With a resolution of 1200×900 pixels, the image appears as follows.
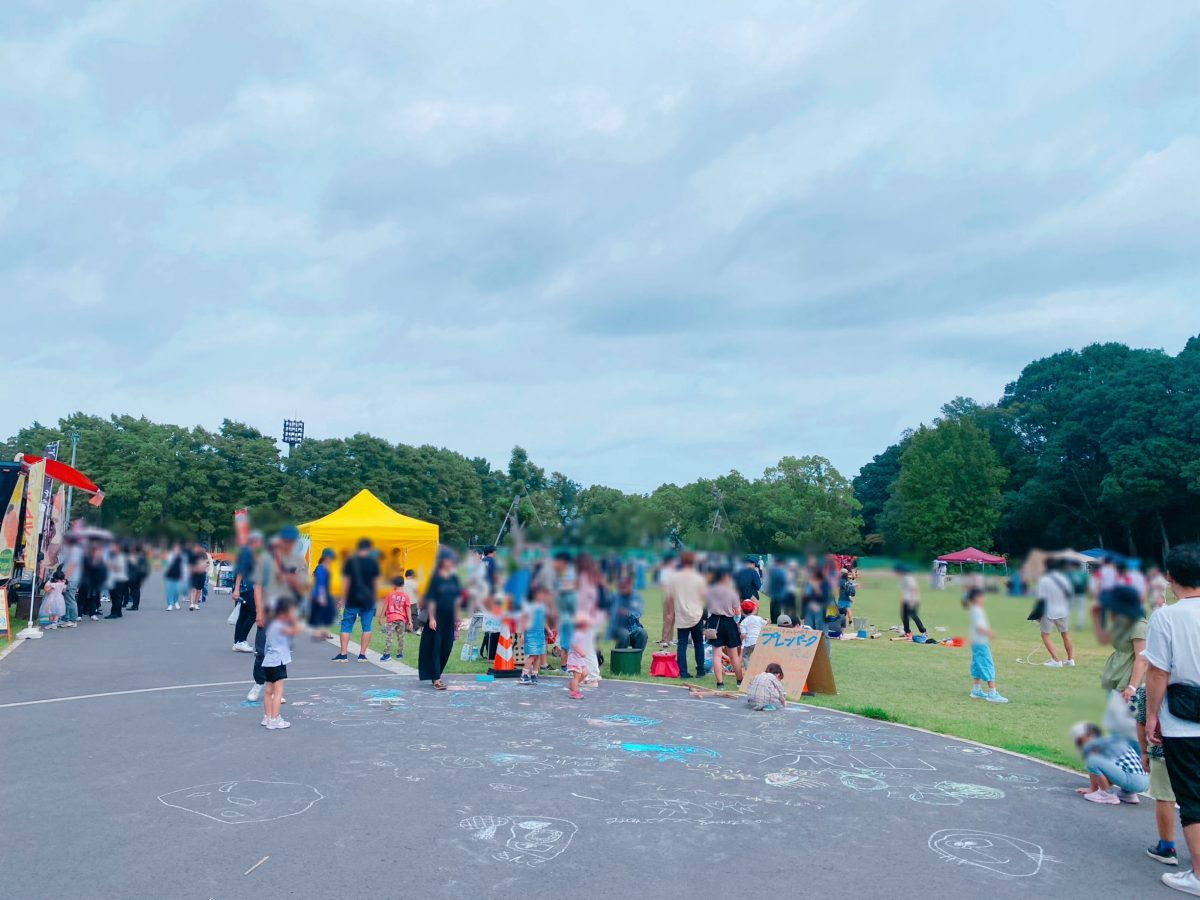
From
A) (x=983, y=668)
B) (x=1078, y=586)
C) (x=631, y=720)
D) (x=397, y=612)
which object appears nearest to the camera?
(x=1078, y=586)

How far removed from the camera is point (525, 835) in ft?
22.4

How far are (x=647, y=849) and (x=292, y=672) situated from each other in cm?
1063

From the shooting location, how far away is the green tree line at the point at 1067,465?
11.4 feet

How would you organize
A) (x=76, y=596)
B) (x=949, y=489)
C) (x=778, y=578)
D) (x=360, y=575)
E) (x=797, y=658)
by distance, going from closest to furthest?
(x=949, y=489), (x=360, y=575), (x=778, y=578), (x=797, y=658), (x=76, y=596)

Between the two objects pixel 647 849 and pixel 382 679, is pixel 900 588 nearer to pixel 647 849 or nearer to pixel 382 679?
pixel 647 849

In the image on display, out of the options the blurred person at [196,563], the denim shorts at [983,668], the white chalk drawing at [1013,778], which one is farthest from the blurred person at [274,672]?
the denim shorts at [983,668]

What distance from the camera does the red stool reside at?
630 inches

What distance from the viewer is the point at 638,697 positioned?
13648 millimetres

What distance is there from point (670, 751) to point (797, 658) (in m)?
4.52

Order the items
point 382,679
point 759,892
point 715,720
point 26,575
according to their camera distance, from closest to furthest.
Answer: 1. point 759,892
2. point 715,720
3. point 382,679
4. point 26,575

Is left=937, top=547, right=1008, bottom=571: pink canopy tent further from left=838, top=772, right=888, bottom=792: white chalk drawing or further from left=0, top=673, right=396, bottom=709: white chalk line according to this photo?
left=0, top=673, right=396, bottom=709: white chalk line

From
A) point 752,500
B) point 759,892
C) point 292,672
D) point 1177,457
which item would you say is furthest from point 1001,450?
point 292,672

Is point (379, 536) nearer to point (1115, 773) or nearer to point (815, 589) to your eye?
point (815, 589)

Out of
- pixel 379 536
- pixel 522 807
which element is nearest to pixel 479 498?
pixel 379 536
